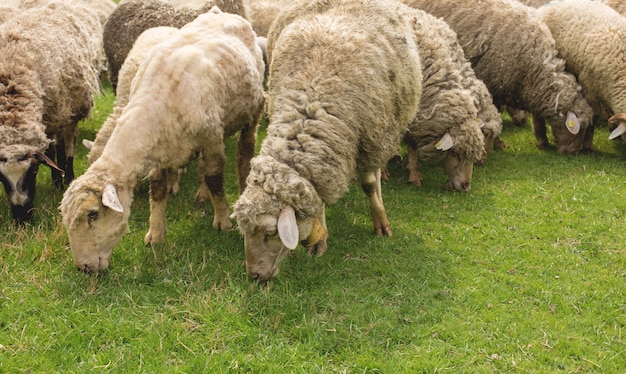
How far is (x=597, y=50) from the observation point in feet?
25.2

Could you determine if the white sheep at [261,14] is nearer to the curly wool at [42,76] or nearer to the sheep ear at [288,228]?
the curly wool at [42,76]

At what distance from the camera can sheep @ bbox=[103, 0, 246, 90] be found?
754cm

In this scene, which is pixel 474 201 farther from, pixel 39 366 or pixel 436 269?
pixel 39 366

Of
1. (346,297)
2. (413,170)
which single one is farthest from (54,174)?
(413,170)

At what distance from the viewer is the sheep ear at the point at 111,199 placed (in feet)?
14.4

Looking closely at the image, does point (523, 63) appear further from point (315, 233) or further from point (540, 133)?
point (315, 233)

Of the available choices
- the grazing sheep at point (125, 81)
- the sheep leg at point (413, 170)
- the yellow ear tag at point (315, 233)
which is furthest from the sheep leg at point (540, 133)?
the grazing sheep at point (125, 81)

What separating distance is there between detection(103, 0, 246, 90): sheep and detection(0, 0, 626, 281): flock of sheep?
0.07 ft

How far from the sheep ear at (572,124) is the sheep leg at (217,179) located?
4.42 meters

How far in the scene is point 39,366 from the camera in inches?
156

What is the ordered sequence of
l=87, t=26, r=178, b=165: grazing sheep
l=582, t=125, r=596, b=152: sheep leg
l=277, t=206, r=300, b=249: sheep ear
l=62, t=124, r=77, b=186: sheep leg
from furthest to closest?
l=582, t=125, r=596, b=152: sheep leg, l=62, t=124, r=77, b=186: sheep leg, l=87, t=26, r=178, b=165: grazing sheep, l=277, t=206, r=300, b=249: sheep ear

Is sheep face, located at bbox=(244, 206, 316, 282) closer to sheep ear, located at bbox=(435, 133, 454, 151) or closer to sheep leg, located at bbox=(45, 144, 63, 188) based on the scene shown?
sheep ear, located at bbox=(435, 133, 454, 151)

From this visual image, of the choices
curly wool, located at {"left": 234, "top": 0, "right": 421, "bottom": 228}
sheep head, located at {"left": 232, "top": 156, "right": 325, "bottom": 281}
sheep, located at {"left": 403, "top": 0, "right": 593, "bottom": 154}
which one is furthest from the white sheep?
sheep head, located at {"left": 232, "top": 156, "right": 325, "bottom": 281}

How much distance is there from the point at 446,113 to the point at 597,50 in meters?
2.60
